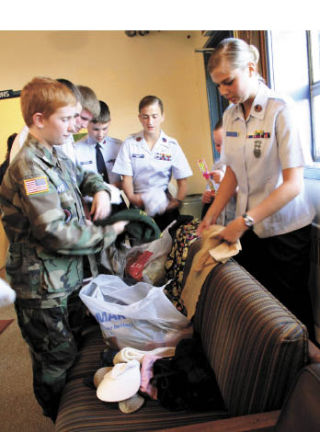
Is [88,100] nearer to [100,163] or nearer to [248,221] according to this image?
[100,163]

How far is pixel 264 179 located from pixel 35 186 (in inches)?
36.7

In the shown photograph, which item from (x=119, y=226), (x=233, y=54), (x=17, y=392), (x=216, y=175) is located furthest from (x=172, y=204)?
(x=17, y=392)

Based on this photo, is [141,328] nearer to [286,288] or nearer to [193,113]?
[286,288]

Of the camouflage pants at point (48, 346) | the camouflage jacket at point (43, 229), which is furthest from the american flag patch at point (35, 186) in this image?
the camouflage pants at point (48, 346)

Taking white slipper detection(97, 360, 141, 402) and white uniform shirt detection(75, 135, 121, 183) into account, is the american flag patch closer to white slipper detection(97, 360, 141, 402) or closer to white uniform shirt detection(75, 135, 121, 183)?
white slipper detection(97, 360, 141, 402)

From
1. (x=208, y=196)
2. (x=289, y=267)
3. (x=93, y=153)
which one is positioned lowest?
(x=289, y=267)

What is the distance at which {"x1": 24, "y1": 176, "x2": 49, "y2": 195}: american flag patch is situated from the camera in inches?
42.4

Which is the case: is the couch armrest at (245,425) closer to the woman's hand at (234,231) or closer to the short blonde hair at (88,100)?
the woman's hand at (234,231)

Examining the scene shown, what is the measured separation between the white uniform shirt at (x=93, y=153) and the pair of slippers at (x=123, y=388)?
4.43ft

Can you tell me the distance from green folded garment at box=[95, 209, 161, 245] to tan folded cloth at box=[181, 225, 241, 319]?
219mm

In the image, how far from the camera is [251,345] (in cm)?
87

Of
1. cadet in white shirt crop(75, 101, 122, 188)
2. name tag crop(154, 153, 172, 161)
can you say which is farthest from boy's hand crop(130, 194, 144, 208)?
name tag crop(154, 153, 172, 161)

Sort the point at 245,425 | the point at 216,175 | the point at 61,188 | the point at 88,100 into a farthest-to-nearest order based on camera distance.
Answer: the point at 216,175
the point at 88,100
the point at 61,188
the point at 245,425
